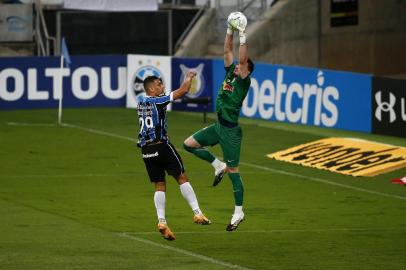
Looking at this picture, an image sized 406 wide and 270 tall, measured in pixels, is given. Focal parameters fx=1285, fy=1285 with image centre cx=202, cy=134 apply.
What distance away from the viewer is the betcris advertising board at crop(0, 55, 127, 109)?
1468 inches

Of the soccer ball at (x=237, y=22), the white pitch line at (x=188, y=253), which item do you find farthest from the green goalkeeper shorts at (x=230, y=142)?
the white pitch line at (x=188, y=253)

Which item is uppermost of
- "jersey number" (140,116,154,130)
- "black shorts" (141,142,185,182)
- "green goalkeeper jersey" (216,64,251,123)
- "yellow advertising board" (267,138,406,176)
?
"green goalkeeper jersey" (216,64,251,123)

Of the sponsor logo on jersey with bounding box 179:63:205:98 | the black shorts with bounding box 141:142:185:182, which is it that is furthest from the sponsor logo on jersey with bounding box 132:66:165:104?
the black shorts with bounding box 141:142:185:182

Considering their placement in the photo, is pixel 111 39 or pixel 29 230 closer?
pixel 29 230

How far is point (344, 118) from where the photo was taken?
32.4 metres

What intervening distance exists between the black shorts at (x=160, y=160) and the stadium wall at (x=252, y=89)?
13.1 m

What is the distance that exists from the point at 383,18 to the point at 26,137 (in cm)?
1388

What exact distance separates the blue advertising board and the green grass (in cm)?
423

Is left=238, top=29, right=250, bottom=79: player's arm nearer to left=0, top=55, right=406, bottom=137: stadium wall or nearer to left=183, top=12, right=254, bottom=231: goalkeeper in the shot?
left=183, top=12, right=254, bottom=231: goalkeeper

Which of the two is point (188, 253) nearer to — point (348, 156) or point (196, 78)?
point (348, 156)

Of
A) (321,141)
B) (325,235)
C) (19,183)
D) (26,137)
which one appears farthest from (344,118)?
(325,235)

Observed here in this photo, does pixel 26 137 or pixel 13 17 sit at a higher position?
pixel 13 17

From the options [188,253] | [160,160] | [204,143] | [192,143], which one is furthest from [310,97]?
[188,253]

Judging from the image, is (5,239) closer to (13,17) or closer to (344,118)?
(344,118)
